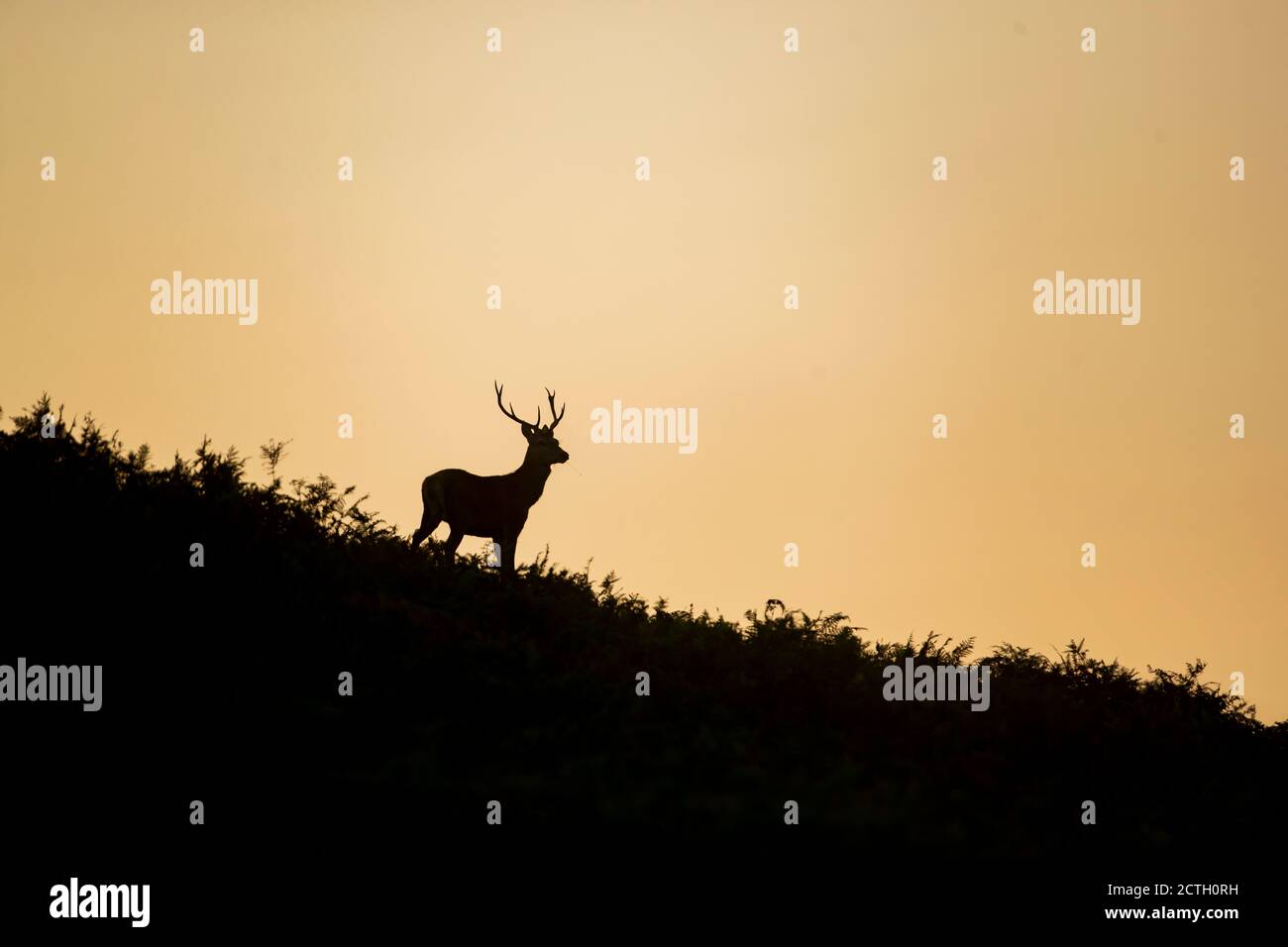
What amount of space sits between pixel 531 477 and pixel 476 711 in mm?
7361

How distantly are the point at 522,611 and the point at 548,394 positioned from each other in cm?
561

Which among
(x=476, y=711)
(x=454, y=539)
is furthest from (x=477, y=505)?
(x=476, y=711)

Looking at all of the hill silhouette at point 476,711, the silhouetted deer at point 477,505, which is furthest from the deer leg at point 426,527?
the hill silhouette at point 476,711

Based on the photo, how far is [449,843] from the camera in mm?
10789

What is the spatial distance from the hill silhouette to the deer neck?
1.85 meters

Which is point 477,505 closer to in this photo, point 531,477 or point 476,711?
point 531,477

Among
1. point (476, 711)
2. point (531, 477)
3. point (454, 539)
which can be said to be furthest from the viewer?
point (531, 477)

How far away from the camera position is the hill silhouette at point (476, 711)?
11.4m

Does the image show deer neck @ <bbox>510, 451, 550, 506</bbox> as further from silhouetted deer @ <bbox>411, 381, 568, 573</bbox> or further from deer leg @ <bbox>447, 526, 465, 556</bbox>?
deer leg @ <bbox>447, 526, 465, 556</bbox>

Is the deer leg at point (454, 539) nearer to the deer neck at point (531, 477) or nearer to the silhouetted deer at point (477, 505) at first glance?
the silhouetted deer at point (477, 505)

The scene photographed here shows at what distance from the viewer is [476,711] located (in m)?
13.3

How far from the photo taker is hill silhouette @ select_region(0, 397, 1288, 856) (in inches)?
448
